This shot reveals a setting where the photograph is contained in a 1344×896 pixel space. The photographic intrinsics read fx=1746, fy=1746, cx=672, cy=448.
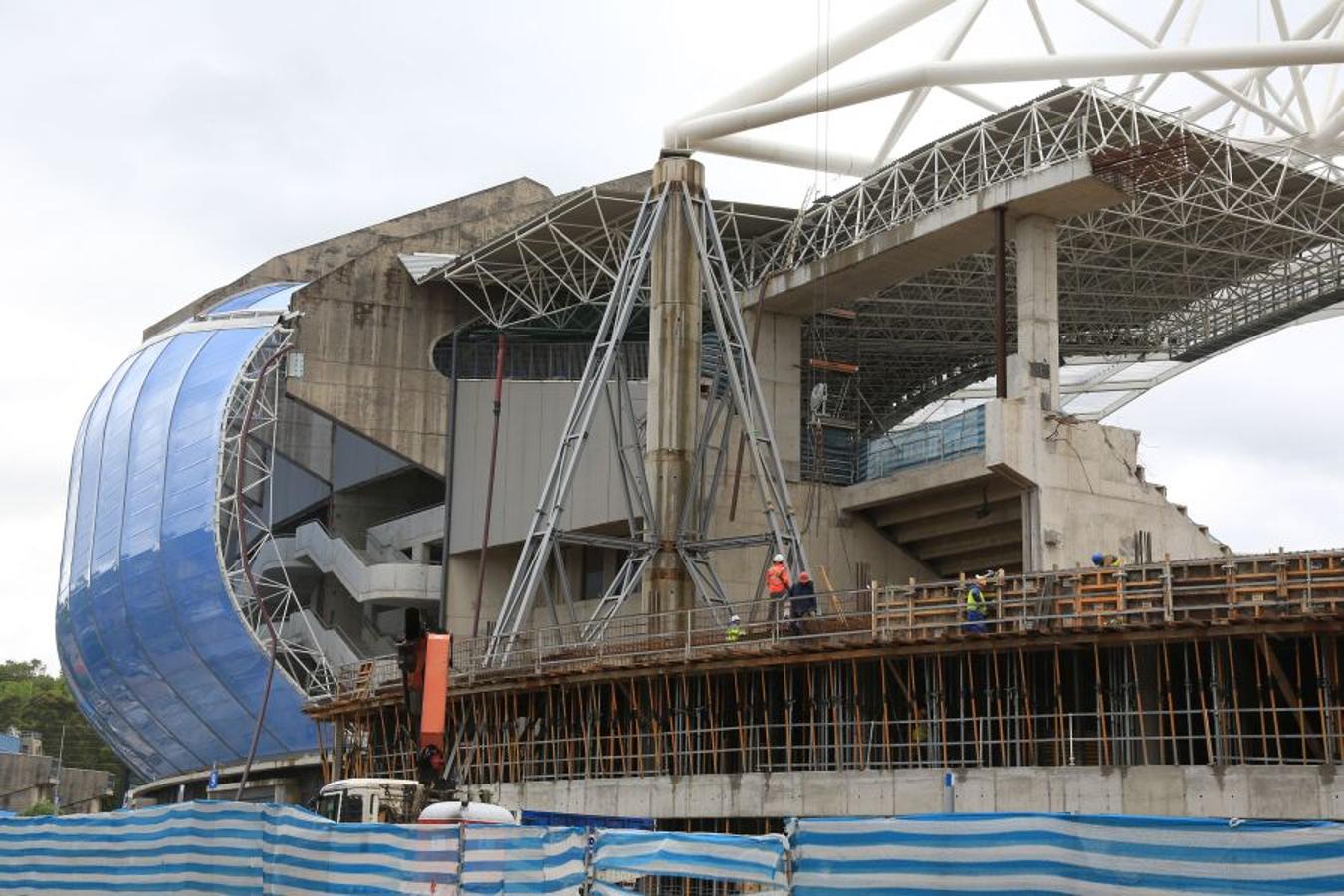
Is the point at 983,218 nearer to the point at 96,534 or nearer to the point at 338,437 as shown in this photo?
the point at 338,437

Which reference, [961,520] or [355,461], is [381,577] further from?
[961,520]

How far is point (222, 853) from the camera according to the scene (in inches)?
720

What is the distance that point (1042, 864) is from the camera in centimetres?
1148

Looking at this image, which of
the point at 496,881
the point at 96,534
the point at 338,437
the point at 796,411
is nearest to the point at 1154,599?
the point at 496,881

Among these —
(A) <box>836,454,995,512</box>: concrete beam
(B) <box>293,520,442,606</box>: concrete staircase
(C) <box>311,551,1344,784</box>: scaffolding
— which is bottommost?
(C) <box>311,551,1344,784</box>: scaffolding

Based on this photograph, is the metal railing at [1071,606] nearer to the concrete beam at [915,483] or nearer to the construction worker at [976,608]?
the construction worker at [976,608]

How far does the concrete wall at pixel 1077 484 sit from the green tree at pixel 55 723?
98.6 meters

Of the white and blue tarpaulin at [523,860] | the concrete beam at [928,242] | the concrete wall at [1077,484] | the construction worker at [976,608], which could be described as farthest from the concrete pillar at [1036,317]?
the white and blue tarpaulin at [523,860]

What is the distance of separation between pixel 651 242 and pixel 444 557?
1696 centimetres

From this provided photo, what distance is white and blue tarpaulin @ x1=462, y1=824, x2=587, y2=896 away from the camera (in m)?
14.6

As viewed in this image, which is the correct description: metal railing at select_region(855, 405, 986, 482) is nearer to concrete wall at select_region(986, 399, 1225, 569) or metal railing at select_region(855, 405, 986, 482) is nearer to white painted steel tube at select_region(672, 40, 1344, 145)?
concrete wall at select_region(986, 399, 1225, 569)

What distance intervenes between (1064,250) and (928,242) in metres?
7.69

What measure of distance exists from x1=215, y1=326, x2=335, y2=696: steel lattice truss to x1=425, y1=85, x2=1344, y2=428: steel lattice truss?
8.31m

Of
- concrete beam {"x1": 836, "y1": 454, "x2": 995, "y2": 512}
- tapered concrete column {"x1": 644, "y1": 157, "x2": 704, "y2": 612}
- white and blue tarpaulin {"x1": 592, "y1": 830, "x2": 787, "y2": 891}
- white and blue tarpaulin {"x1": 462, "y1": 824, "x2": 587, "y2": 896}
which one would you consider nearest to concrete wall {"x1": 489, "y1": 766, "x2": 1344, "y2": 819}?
tapered concrete column {"x1": 644, "y1": 157, "x2": 704, "y2": 612}
